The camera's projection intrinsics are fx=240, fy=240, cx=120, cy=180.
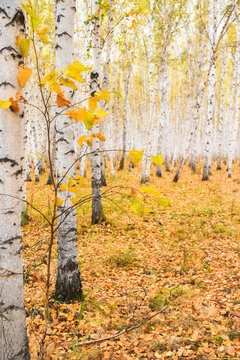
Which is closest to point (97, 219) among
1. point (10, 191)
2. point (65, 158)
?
point (65, 158)

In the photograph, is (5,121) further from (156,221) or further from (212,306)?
(156,221)

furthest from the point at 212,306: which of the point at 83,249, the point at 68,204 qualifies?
the point at 83,249

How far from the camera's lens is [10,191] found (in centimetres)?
141

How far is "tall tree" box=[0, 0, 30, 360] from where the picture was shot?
1.32 m

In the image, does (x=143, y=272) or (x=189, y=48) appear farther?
(x=189, y=48)

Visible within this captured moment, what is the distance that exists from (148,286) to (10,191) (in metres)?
2.82

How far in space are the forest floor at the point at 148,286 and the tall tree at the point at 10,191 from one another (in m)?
0.29

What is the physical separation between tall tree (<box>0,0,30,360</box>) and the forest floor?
0.29 m

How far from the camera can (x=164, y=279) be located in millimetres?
3736

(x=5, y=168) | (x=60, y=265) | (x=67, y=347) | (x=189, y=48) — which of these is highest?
(x=189, y=48)

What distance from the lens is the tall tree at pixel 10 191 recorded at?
132 cm

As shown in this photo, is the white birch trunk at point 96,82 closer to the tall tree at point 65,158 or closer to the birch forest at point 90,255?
the birch forest at point 90,255

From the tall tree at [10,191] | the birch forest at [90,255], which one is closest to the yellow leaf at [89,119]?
the birch forest at [90,255]

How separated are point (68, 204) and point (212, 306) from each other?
2.18 meters
